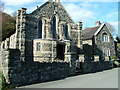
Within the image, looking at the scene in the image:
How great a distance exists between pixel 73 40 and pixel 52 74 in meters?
11.5

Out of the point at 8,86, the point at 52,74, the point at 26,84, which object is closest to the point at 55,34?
the point at 52,74

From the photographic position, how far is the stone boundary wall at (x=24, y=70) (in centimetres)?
995

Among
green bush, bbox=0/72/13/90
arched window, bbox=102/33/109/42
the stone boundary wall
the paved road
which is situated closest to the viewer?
green bush, bbox=0/72/13/90

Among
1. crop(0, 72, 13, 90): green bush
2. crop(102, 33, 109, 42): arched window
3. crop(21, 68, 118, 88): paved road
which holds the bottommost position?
crop(21, 68, 118, 88): paved road

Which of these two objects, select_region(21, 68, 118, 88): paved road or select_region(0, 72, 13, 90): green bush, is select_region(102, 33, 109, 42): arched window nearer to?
select_region(21, 68, 118, 88): paved road

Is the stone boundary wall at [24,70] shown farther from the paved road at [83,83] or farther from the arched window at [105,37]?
the arched window at [105,37]

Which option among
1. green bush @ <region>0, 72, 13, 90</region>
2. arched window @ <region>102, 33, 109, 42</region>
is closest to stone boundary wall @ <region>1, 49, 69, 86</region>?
green bush @ <region>0, 72, 13, 90</region>

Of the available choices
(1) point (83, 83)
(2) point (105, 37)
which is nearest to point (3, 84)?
(1) point (83, 83)

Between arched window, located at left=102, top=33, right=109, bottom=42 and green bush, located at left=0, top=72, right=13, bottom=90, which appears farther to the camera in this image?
arched window, located at left=102, top=33, right=109, bottom=42

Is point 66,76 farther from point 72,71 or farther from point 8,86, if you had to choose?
point 8,86

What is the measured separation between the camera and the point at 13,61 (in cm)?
1021

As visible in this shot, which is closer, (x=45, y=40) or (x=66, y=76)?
(x=66, y=76)

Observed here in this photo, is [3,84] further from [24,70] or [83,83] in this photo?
[83,83]

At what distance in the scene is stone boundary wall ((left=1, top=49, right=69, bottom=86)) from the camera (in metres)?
9.95
